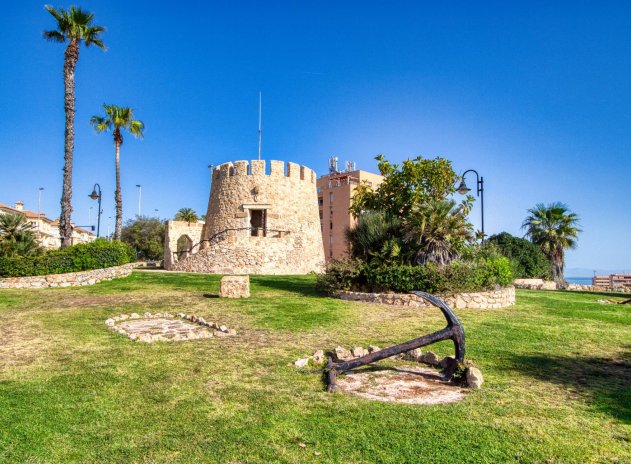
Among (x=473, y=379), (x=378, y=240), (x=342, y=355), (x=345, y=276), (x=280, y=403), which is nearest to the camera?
(x=280, y=403)

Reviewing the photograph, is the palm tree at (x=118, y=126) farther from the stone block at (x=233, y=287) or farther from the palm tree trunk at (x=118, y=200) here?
the stone block at (x=233, y=287)

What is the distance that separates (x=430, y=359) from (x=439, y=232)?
828cm

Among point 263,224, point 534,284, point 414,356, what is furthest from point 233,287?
point 534,284

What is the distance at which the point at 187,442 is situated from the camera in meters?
3.38

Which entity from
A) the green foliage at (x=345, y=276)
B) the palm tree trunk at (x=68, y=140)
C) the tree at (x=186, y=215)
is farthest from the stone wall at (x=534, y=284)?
the tree at (x=186, y=215)

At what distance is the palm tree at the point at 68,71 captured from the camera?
19266 millimetres

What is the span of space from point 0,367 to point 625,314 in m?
14.2

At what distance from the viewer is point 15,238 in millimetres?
17266

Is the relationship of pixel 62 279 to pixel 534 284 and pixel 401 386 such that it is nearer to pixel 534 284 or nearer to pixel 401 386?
pixel 401 386

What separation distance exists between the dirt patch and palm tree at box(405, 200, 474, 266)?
8.46m

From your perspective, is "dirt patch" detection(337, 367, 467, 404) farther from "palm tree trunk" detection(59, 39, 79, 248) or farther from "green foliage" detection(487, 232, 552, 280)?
"green foliage" detection(487, 232, 552, 280)

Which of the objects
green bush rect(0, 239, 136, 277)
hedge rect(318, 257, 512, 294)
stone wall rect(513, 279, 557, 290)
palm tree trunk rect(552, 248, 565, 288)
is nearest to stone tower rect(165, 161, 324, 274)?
green bush rect(0, 239, 136, 277)

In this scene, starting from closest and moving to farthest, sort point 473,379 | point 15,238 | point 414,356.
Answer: point 473,379
point 414,356
point 15,238

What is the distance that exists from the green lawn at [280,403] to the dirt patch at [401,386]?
23 centimetres
